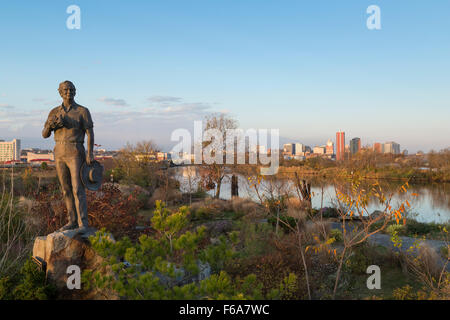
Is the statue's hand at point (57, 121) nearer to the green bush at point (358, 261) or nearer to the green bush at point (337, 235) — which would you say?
the green bush at point (358, 261)

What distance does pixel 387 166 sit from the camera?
137 ft

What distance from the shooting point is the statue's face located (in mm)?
5664

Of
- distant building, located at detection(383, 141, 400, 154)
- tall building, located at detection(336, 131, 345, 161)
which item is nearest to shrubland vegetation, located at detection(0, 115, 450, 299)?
tall building, located at detection(336, 131, 345, 161)

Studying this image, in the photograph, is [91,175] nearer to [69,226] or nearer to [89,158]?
[89,158]

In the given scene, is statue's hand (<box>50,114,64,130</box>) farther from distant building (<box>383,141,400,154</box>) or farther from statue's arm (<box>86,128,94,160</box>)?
distant building (<box>383,141,400,154</box>)

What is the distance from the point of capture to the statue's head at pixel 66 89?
5668 mm

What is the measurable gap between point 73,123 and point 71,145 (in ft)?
1.32

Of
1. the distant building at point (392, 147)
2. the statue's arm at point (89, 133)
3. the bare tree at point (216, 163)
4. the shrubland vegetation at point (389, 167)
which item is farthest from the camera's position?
the distant building at point (392, 147)

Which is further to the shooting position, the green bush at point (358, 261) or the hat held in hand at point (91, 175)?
the green bush at point (358, 261)

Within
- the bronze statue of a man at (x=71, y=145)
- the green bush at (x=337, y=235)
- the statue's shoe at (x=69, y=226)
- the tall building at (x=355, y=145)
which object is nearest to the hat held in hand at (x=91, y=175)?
the bronze statue of a man at (x=71, y=145)

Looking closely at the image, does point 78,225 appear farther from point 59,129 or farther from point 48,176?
point 48,176

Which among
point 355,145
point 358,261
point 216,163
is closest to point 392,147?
point 355,145

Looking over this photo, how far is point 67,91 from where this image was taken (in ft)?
18.6
